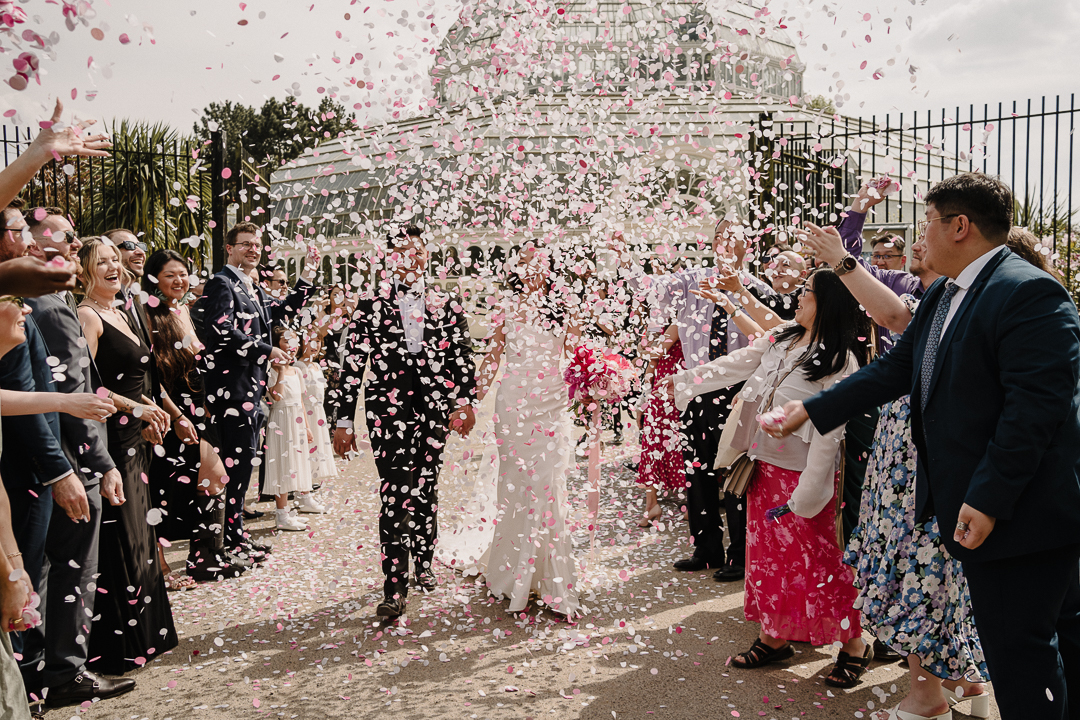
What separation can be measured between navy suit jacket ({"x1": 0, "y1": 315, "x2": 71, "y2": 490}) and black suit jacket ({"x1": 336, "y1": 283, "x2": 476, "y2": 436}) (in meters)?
1.85

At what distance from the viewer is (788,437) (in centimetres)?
413

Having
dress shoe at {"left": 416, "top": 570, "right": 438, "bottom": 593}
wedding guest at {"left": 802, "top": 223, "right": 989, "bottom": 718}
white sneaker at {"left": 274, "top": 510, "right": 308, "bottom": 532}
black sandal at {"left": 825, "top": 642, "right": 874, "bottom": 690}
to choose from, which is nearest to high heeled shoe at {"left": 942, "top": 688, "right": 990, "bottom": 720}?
wedding guest at {"left": 802, "top": 223, "right": 989, "bottom": 718}

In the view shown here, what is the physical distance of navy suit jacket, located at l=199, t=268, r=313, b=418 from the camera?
5559mm

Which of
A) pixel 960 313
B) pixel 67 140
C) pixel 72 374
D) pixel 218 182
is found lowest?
pixel 72 374

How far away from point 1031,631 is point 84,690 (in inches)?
161

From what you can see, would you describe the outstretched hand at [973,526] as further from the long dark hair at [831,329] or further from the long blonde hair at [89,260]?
the long blonde hair at [89,260]

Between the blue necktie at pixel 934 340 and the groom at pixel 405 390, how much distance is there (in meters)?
2.86

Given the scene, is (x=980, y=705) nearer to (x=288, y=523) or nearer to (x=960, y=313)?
(x=960, y=313)

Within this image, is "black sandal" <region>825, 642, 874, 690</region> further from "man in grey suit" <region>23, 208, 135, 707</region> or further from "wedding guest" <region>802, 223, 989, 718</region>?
"man in grey suit" <region>23, 208, 135, 707</region>

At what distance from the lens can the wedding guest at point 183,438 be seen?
4.98m

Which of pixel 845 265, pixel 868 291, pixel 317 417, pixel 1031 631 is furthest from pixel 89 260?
pixel 1031 631

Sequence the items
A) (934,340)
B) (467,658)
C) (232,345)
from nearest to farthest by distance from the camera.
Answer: (934,340)
(467,658)
(232,345)

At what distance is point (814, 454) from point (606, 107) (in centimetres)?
268

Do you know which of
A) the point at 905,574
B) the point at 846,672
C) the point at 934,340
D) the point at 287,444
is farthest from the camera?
the point at 287,444
